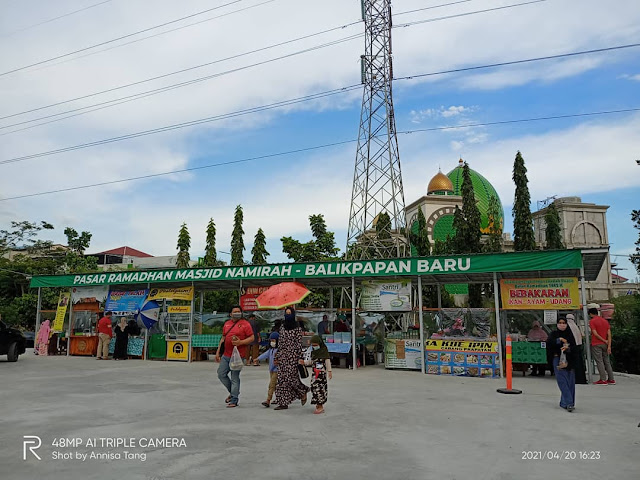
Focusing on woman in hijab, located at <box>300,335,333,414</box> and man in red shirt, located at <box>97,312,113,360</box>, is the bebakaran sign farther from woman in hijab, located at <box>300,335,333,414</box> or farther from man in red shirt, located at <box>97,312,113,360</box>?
woman in hijab, located at <box>300,335,333,414</box>

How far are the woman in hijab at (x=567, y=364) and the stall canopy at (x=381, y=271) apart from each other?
15.2 feet

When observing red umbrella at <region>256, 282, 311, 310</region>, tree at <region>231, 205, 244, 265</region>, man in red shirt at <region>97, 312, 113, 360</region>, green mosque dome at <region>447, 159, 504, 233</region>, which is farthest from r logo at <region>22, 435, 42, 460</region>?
green mosque dome at <region>447, 159, 504, 233</region>

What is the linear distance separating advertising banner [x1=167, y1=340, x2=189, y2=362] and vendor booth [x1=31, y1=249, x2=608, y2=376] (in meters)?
0.04

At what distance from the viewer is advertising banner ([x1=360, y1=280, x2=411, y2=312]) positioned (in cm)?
1458

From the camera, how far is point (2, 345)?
51.7 feet

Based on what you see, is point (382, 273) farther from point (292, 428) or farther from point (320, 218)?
point (320, 218)

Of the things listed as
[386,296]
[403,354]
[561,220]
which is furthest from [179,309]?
[561,220]

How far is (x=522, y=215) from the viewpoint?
41.3 m

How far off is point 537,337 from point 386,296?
4.58 meters

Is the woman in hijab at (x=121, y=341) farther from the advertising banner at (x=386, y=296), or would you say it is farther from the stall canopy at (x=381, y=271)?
the advertising banner at (x=386, y=296)

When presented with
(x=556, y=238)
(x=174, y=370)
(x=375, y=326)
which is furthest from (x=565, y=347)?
(x=556, y=238)

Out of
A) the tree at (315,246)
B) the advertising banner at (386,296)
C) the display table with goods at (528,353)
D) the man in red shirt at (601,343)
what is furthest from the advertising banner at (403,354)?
the tree at (315,246)

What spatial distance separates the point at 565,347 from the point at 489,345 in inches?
205

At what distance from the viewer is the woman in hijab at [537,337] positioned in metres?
13.5
